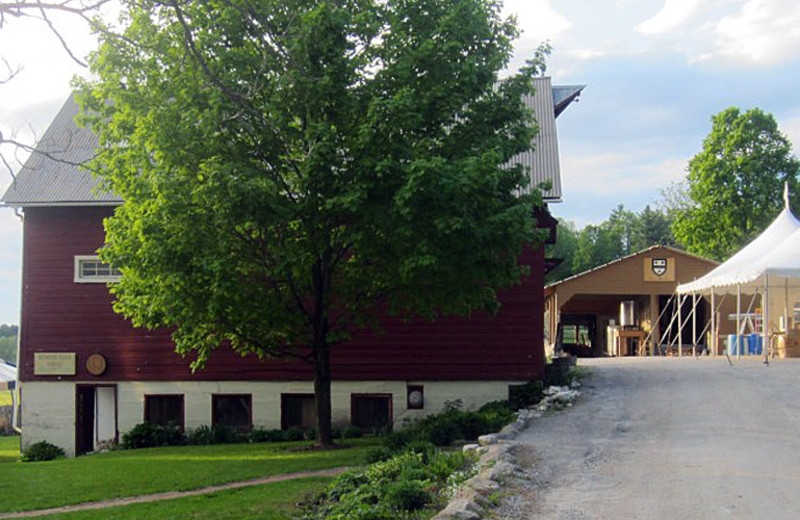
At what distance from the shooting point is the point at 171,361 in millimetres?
20547

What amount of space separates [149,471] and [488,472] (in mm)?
6906

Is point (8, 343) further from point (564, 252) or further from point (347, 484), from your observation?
point (347, 484)

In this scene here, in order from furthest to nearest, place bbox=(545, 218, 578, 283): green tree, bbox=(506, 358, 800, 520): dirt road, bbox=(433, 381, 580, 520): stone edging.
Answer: bbox=(545, 218, 578, 283): green tree
bbox=(506, 358, 800, 520): dirt road
bbox=(433, 381, 580, 520): stone edging

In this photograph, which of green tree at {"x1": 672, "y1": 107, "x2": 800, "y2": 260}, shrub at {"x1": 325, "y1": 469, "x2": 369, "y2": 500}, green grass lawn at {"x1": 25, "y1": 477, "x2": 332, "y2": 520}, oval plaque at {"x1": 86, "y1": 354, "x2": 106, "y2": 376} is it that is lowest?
green grass lawn at {"x1": 25, "y1": 477, "x2": 332, "y2": 520}

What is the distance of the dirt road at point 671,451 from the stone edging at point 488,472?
0.27m

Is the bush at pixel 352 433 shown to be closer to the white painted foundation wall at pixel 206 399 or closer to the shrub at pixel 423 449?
the white painted foundation wall at pixel 206 399

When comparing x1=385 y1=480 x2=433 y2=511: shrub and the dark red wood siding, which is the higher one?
the dark red wood siding

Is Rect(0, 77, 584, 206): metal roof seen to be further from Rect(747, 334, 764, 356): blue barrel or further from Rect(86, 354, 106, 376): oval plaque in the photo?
Rect(747, 334, 764, 356): blue barrel

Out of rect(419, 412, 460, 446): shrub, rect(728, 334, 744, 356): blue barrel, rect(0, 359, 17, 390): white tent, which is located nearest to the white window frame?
rect(419, 412, 460, 446): shrub

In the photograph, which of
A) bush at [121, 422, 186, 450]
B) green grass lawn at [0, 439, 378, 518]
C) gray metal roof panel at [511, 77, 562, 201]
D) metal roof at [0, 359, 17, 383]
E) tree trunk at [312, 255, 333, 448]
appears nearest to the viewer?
green grass lawn at [0, 439, 378, 518]

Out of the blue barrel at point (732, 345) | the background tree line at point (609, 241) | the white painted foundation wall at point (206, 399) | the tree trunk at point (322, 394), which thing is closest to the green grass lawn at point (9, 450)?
the white painted foundation wall at point (206, 399)

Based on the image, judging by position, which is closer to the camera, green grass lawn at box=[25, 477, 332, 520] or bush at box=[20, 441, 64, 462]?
green grass lawn at box=[25, 477, 332, 520]

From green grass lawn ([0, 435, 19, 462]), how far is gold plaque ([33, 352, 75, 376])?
2.66 meters

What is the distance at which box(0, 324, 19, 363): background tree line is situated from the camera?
10888 cm
